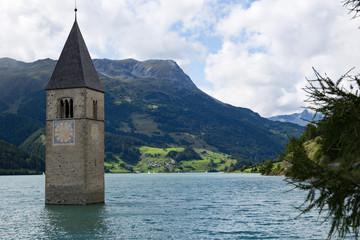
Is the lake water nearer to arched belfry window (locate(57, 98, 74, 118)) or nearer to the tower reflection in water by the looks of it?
the tower reflection in water

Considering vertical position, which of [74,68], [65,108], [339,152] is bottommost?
[339,152]

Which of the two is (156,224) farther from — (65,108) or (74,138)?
(65,108)

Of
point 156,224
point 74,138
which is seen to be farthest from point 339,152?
point 74,138

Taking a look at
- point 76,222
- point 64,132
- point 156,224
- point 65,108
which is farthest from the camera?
point 65,108

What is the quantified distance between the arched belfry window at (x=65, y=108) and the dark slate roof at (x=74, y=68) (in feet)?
6.21

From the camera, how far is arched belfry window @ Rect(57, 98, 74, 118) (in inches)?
2199

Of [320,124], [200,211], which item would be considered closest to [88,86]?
[200,211]

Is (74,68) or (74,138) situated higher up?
(74,68)

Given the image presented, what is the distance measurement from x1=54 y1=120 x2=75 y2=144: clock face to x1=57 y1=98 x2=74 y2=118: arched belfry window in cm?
109

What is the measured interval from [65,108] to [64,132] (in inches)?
131

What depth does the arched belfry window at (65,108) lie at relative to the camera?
183 ft

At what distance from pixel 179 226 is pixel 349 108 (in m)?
32.7

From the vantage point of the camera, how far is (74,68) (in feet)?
190

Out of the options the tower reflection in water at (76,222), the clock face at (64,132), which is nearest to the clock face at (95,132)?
the clock face at (64,132)
